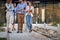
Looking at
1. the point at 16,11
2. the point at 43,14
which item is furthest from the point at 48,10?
the point at 16,11

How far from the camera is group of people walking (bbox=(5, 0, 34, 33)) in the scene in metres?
13.3

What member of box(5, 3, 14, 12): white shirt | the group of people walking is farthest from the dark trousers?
box(5, 3, 14, 12): white shirt

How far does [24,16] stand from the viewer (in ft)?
43.9

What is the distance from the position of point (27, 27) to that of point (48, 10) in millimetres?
860

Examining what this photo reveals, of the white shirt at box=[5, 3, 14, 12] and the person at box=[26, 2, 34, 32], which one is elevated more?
the white shirt at box=[5, 3, 14, 12]

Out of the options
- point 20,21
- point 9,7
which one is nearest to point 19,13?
point 20,21

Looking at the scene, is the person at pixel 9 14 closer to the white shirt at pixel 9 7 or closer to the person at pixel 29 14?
the white shirt at pixel 9 7

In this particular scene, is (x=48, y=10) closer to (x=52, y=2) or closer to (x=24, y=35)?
(x=52, y=2)

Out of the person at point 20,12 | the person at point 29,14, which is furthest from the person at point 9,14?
the person at point 29,14

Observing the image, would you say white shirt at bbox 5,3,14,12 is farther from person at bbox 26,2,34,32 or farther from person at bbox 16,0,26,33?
person at bbox 26,2,34,32

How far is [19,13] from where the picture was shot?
13367 mm

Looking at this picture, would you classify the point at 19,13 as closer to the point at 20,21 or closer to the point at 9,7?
the point at 20,21

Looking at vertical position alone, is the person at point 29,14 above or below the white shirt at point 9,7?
below

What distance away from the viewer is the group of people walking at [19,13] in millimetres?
13320
